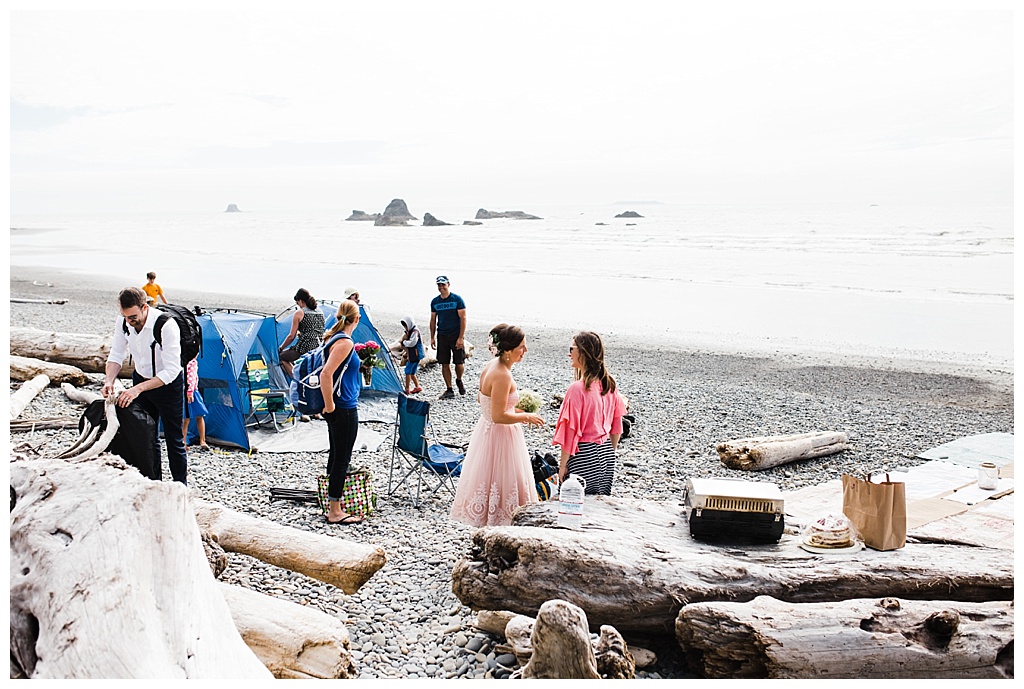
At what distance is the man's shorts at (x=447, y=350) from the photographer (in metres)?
10.4

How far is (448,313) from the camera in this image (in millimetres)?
10391

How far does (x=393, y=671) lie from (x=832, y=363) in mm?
11942

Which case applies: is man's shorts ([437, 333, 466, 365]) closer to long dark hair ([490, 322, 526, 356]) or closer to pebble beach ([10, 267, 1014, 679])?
pebble beach ([10, 267, 1014, 679])

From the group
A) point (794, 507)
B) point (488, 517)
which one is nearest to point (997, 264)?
point (794, 507)

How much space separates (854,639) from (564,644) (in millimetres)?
1334

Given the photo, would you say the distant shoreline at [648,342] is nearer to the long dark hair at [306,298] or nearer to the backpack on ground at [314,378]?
the long dark hair at [306,298]

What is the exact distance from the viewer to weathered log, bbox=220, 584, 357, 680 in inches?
149

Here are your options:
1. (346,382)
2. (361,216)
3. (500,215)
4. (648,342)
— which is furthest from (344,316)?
(361,216)

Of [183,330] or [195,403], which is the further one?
[195,403]

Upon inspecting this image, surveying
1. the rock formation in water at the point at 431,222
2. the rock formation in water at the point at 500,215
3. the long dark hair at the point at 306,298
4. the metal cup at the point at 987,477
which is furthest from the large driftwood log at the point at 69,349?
the rock formation in water at the point at 500,215

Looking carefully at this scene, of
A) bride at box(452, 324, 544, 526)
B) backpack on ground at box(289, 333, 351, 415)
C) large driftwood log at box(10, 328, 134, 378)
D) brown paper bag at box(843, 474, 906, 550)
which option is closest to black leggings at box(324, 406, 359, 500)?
backpack on ground at box(289, 333, 351, 415)

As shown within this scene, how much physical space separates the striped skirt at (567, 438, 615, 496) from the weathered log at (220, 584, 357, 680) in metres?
2.10

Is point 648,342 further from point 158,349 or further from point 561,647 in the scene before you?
point 561,647

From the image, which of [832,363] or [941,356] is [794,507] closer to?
[832,363]
